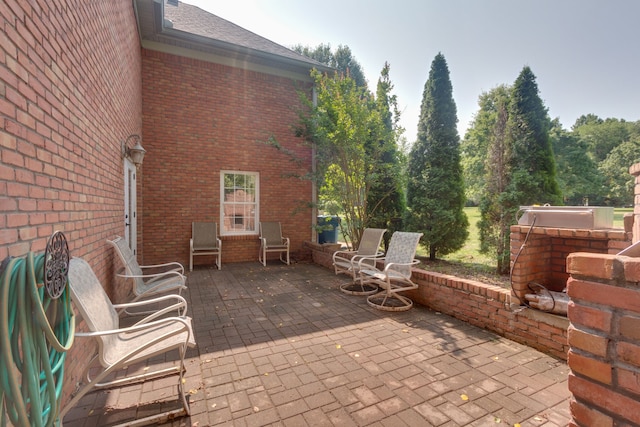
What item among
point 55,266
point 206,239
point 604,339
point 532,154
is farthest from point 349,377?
point 532,154

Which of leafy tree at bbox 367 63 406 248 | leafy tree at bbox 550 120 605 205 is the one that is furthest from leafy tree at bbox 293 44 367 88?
leafy tree at bbox 550 120 605 205

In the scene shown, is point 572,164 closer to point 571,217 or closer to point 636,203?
point 571,217

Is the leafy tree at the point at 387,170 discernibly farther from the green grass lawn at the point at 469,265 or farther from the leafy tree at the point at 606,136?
the leafy tree at the point at 606,136

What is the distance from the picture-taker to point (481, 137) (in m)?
9.89

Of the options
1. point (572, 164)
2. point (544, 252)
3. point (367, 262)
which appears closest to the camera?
point (544, 252)

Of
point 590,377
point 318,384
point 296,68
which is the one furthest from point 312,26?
point 590,377

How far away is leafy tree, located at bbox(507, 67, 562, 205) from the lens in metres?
5.51

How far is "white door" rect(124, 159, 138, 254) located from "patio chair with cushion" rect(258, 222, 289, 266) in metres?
2.75

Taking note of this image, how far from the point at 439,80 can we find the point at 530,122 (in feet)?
7.12

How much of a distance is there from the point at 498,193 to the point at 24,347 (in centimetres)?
692

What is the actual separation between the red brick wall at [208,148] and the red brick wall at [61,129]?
9.80 feet

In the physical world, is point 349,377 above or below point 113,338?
below

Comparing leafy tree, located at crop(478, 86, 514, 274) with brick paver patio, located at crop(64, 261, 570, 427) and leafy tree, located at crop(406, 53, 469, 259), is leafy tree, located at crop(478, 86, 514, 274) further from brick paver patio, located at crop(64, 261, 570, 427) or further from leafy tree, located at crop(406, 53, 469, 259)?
brick paver patio, located at crop(64, 261, 570, 427)

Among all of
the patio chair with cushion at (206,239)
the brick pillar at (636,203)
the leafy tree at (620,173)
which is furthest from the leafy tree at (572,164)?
the patio chair with cushion at (206,239)
